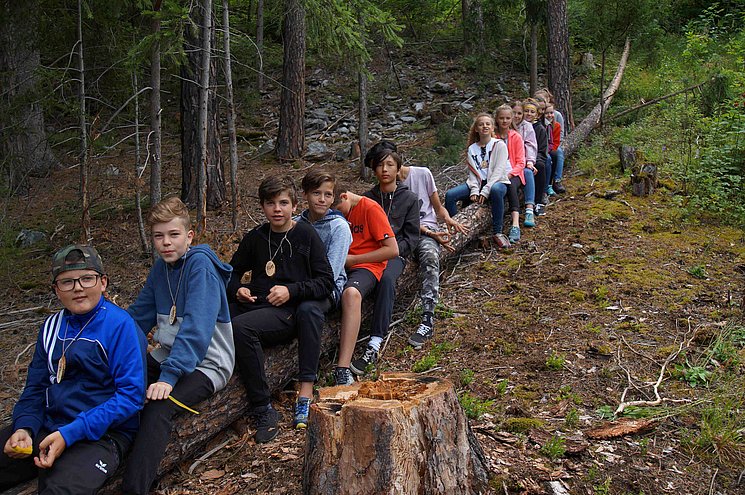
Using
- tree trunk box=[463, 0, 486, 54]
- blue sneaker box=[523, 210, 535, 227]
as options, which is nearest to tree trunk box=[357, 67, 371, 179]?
blue sneaker box=[523, 210, 535, 227]

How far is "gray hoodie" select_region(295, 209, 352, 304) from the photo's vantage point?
15.5 ft

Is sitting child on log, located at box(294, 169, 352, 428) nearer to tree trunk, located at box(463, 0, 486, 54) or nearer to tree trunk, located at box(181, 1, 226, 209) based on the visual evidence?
tree trunk, located at box(181, 1, 226, 209)

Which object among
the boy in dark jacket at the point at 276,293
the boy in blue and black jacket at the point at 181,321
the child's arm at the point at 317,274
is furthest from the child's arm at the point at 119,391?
the child's arm at the point at 317,274

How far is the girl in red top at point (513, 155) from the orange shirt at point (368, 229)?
2795 mm

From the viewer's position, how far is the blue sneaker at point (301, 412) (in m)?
4.04

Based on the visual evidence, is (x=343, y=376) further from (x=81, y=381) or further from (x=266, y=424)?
(x=81, y=381)

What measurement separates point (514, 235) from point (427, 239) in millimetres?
1763

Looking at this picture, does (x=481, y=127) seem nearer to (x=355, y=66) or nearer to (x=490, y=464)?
(x=355, y=66)

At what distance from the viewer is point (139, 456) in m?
3.20

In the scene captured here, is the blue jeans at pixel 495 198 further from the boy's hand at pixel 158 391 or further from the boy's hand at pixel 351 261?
the boy's hand at pixel 158 391

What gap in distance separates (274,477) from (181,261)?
146cm

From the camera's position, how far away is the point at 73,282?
3227mm

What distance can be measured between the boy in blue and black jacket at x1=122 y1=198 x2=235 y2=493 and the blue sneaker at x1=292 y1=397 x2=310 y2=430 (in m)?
0.57

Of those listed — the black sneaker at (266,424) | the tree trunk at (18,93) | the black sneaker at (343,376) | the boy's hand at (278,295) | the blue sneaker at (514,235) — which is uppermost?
the tree trunk at (18,93)
